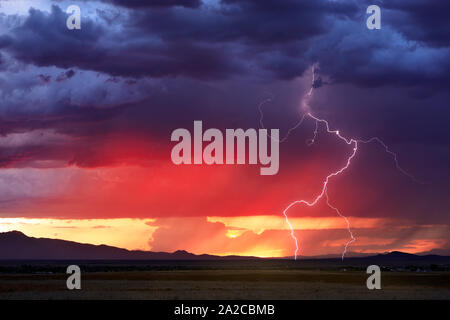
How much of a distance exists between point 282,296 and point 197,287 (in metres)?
12.3

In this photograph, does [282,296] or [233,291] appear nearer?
[282,296]

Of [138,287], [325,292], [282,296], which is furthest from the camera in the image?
[138,287]

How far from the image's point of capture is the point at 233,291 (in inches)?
2283
